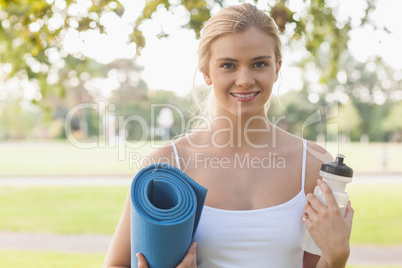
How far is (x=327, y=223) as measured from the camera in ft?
4.64

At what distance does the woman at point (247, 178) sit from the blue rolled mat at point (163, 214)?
26 centimetres

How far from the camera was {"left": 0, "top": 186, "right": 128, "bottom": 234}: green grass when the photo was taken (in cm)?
811

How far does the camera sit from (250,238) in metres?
1.60

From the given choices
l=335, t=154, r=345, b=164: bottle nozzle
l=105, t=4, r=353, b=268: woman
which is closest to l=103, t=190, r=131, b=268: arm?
l=105, t=4, r=353, b=268: woman

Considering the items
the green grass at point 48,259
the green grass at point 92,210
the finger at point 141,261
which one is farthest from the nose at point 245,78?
the green grass at point 92,210

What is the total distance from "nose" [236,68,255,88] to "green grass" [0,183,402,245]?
6.16 metres

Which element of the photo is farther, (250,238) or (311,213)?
(250,238)

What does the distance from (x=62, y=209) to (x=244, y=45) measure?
30.4 ft

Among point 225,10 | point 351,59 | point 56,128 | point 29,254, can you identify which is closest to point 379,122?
point 351,59

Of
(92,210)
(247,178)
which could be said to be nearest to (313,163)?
(247,178)

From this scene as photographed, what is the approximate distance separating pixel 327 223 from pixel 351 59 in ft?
155

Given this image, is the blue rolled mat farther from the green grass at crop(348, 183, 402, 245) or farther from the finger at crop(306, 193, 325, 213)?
the green grass at crop(348, 183, 402, 245)

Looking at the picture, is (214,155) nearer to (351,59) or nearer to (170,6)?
(170,6)

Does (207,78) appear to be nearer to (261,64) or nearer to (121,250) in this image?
(261,64)
